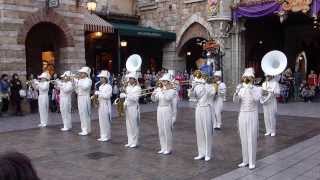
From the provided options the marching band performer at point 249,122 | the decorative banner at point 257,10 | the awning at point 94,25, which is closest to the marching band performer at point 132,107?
the marching band performer at point 249,122

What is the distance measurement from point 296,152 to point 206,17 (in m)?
15.6

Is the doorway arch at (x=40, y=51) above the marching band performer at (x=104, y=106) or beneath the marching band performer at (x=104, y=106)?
above

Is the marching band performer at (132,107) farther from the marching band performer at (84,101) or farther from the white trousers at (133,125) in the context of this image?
the marching band performer at (84,101)

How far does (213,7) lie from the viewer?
22.8m

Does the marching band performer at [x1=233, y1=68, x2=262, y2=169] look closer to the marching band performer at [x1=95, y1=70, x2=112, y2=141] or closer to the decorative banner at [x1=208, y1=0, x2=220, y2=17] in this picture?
the marching band performer at [x1=95, y1=70, x2=112, y2=141]

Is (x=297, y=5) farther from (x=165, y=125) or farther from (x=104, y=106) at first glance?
(x=165, y=125)

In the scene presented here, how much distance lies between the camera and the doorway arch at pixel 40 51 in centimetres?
2012

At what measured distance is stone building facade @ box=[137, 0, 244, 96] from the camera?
22734mm

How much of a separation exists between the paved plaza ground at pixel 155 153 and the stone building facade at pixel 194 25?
8410 mm

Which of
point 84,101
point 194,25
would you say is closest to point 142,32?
point 194,25

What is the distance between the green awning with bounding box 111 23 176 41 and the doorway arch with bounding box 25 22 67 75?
3.63 metres

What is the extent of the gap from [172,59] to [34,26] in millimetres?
10347

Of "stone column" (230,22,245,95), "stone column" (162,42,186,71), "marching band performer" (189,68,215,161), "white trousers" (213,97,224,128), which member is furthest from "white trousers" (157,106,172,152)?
"stone column" (162,42,186,71)

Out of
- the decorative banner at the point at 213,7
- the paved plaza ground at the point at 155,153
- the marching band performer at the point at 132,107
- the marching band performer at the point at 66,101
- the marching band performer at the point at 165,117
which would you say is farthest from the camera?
the decorative banner at the point at 213,7
